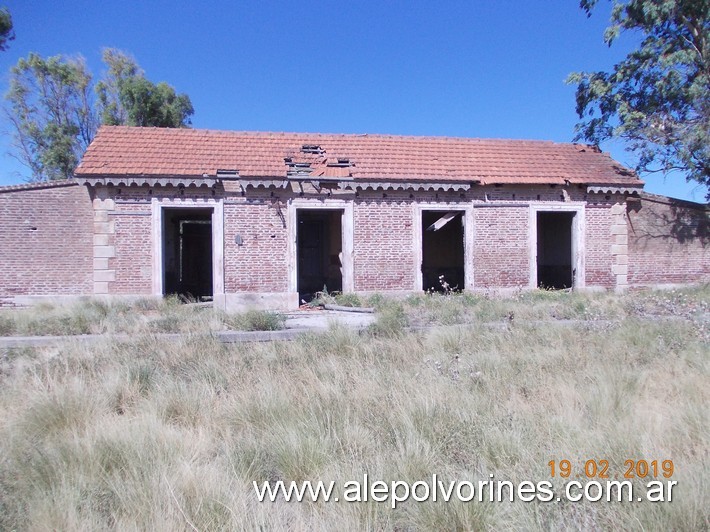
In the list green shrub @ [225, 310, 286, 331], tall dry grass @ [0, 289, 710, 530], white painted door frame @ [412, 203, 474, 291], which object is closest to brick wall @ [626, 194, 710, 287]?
white painted door frame @ [412, 203, 474, 291]

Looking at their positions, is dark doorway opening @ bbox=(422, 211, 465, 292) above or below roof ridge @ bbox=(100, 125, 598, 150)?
below

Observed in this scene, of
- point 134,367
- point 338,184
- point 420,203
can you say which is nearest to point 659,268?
point 420,203

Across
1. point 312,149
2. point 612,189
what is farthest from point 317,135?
point 612,189

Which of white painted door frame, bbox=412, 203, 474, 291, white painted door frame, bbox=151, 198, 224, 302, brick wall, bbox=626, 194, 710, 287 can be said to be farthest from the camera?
brick wall, bbox=626, 194, 710, 287

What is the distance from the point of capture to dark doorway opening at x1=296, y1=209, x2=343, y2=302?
58.2 feet

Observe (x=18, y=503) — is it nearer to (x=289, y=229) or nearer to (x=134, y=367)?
(x=134, y=367)

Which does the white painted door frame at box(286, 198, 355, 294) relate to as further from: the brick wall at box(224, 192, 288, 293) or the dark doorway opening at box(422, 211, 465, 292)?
the dark doorway opening at box(422, 211, 465, 292)

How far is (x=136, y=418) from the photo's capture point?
164 inches

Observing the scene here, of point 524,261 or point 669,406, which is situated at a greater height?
point 524,261

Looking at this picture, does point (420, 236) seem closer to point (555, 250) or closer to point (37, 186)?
point (555, 250)

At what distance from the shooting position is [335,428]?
388 centimetres

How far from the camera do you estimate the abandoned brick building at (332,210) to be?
1282 cm

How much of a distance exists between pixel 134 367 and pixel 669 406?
5.39m

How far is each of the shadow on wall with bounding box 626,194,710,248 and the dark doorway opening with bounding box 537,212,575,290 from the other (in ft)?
6.55
